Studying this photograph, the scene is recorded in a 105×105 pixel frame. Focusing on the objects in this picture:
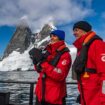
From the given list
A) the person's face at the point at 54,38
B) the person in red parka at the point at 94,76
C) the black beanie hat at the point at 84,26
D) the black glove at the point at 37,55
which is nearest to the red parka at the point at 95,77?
the person in red parka at the point at 94,76

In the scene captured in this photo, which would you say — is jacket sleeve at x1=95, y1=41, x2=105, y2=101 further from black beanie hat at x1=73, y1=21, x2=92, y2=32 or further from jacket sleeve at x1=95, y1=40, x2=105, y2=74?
black beanie hat at x1=73, y1=21, x2=92, y2=32

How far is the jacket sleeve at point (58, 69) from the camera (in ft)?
17.6

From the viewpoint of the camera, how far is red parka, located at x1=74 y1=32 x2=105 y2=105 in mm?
4168

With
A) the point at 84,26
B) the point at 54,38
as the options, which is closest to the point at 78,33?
the point at 84,26

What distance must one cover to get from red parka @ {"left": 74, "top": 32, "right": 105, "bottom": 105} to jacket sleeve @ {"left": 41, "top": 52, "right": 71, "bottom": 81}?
996 millimetres

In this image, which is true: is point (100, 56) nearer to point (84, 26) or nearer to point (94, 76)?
point (94, 76)

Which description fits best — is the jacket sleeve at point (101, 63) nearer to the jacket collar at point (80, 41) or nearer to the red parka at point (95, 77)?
the red parka at point (95, 77)

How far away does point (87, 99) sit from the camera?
4340mm

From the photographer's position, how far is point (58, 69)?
17.7 ft

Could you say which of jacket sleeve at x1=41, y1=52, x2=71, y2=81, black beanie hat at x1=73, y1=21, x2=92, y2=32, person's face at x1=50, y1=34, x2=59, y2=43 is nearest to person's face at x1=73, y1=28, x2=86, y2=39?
black beanie hat at x1=73, y1=21, x2=92, y2=32

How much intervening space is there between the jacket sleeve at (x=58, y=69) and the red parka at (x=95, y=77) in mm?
996

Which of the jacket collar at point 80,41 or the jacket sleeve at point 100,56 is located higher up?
the jacket collar at point 80,41

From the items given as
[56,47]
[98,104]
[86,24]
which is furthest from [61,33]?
[98,104]

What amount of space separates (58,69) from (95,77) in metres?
1.21
